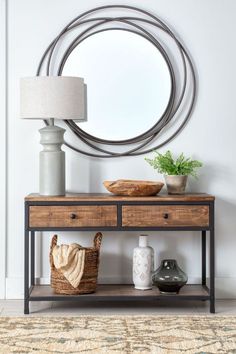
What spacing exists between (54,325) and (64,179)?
2.79ft

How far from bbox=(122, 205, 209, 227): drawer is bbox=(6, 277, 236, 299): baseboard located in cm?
58

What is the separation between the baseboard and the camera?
175 inches

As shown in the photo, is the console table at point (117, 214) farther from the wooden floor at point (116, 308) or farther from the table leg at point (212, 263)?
the wooden floor at point (116, 308)

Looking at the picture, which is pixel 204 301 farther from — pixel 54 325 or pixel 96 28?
pixel 96 28

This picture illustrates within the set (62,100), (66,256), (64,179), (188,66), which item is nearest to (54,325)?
(66,256)

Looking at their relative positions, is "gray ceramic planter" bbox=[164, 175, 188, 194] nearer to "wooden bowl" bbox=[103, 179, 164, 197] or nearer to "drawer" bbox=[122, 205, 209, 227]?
"wooden bowl" bbox=[103, 179, 164, 197]

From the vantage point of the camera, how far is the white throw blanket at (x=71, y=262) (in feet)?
13.3

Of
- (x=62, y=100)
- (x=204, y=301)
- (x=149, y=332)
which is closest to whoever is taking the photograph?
(x=149, y=332)

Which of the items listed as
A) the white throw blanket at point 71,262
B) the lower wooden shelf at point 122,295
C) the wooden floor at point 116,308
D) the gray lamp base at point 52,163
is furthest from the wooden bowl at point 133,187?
the wooden floor at point 116,308

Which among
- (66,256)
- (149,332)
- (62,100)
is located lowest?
(149,332)

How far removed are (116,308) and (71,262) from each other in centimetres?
39

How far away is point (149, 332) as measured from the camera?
3557 mm

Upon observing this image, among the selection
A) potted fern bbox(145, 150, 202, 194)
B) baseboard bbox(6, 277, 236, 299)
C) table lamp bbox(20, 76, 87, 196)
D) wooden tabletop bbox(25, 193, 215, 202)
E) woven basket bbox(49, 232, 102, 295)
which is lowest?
baseboard bbox(6, 277, 236, 299)

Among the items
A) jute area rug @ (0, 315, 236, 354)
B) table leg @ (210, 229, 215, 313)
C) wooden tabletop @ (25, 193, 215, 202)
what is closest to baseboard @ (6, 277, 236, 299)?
table leg @ (210, 229, 215, 313)
